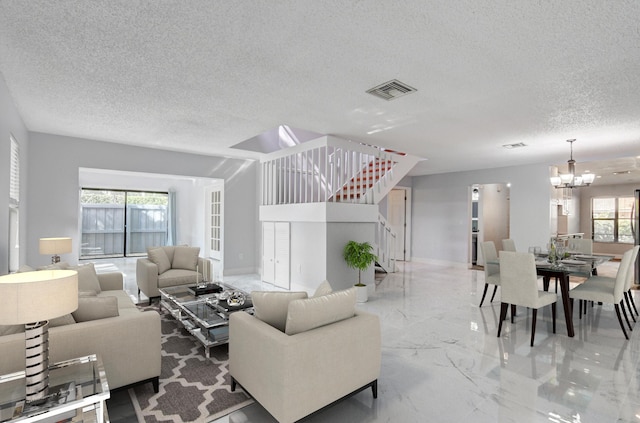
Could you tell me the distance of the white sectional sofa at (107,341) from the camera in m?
1.89

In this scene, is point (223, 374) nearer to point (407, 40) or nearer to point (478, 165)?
Result: point (407, 40)

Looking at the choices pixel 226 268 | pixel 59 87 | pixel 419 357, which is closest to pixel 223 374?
Result: pixel 419 357

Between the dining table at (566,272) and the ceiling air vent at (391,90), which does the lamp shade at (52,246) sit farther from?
the dining table at (566,272)

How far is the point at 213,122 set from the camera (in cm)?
443

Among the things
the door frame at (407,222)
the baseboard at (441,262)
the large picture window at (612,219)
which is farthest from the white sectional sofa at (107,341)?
the large picture window at (612,219)

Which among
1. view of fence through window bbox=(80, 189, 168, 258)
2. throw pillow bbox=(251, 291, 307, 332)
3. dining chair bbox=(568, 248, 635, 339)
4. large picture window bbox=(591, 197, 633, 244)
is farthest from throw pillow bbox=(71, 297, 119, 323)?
large picture window bbox=(591, 197, 633, 244)

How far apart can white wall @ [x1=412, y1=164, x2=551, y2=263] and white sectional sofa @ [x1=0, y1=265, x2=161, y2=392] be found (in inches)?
307

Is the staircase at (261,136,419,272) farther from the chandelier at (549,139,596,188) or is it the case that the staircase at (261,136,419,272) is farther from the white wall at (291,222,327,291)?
the chandelier at (549,139,596,188)

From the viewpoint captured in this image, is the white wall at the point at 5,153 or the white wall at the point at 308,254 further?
the white wall at the point at 308,254

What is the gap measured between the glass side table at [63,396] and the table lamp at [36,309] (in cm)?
6

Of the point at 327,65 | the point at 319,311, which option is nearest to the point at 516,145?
the point at 327,65

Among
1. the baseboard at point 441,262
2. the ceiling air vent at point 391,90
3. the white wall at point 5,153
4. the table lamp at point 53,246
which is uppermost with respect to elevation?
the ceiling air vent at point 391,90

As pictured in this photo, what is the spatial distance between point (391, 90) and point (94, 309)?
314 cm

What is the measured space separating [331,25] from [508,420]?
9.32 feet
